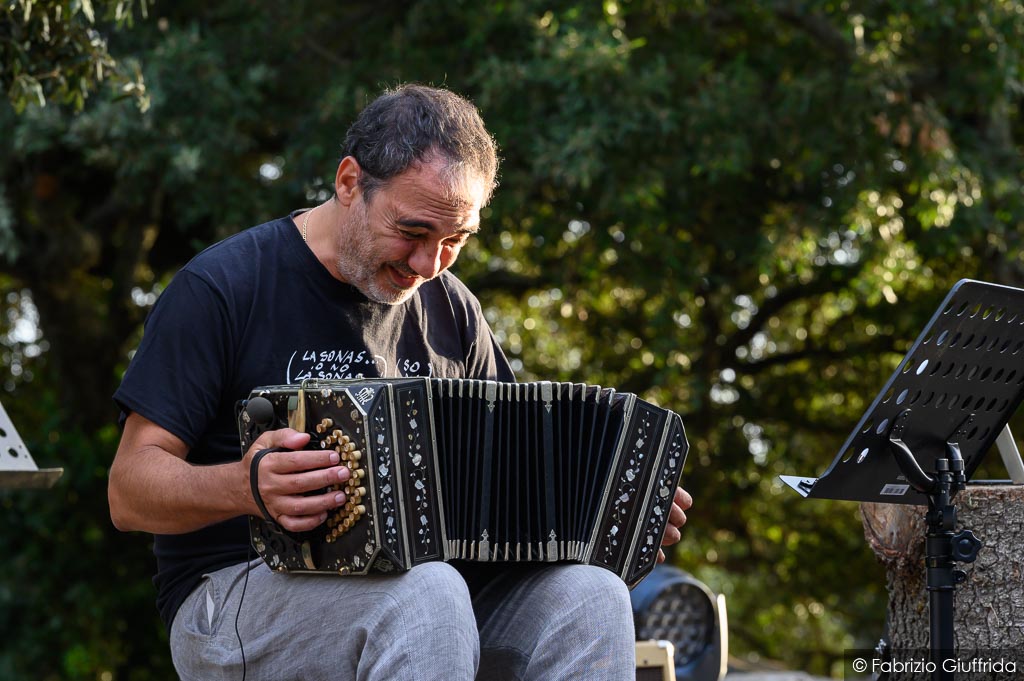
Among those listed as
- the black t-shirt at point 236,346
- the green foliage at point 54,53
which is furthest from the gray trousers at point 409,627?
the green foliage at point 54,53

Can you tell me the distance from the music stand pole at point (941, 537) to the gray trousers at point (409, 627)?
68 cm

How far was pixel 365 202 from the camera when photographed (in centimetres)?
260

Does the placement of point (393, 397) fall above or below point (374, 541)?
above

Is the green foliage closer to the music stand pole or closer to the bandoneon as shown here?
the bandoneon

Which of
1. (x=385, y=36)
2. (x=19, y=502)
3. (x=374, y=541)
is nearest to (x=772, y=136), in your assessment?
(x=385, y=36)

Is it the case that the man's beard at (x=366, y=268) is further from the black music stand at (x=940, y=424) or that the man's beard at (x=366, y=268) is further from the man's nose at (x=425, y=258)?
the black music stand at (x=940, y=424)

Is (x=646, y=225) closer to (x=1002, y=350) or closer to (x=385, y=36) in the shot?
(x=385, y=36)

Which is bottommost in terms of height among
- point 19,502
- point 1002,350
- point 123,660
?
point 123,660

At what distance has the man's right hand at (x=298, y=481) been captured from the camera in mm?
2088

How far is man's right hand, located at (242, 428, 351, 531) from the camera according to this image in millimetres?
2088

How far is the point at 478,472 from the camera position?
2.33m

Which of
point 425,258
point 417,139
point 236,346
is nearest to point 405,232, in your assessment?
point 425,258

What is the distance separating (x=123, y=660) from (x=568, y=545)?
661 centimetres

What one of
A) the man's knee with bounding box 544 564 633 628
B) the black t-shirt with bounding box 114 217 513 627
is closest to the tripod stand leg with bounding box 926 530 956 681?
the man's knee with bounding box 544 564 633 628
